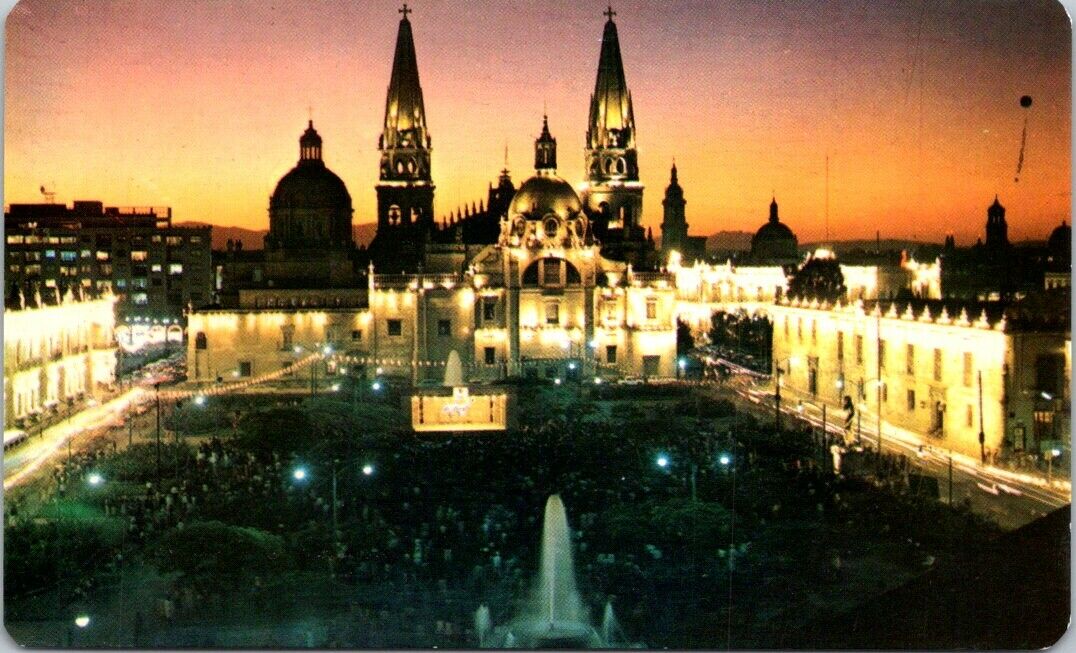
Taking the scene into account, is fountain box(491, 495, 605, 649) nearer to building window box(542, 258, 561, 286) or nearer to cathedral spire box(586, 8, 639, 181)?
building window box(542, 258, 561, 286)

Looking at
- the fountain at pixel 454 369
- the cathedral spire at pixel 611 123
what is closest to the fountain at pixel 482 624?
the fountain at pixel 454 369

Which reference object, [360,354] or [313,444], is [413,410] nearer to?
[313,444]

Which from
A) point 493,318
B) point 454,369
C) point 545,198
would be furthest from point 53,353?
point 545,198

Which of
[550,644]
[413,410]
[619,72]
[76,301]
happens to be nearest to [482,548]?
[550,644]

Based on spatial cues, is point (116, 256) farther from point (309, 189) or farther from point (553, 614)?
point (553, 614)

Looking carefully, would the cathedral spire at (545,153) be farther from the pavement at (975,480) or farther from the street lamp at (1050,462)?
the street lamp at (1050,462)

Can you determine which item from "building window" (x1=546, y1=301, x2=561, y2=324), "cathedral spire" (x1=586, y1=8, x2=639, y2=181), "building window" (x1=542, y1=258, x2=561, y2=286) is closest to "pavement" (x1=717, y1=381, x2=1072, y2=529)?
"building window" (x1=546, y1=301, x2=561, y2=324)
